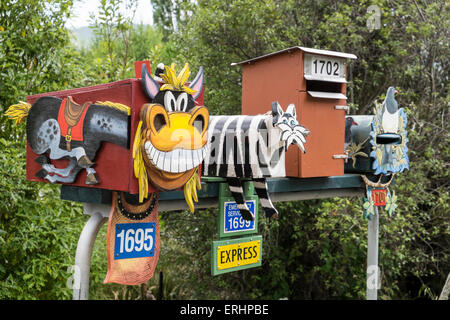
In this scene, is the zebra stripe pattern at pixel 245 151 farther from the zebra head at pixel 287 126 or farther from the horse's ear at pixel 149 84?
the horse's ear at pixel 149 84

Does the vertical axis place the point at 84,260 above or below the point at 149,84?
below

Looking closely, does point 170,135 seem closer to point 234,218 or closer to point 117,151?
point 117,151

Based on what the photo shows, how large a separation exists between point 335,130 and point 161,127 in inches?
61.9

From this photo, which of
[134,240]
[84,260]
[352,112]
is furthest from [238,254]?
[352,112]

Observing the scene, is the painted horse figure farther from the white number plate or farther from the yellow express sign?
the white number plate

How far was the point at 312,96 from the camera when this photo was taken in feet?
9.70

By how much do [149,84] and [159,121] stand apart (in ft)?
0.55

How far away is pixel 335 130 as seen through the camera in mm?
3123

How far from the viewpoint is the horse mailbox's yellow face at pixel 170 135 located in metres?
1.88

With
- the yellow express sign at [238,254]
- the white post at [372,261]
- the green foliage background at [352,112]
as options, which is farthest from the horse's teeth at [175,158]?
the green foliage background at [352,112]

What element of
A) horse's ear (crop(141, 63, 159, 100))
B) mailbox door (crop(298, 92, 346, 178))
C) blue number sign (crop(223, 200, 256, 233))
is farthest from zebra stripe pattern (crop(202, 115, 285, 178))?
horse's ear (crop(141, 63, 159, 100))

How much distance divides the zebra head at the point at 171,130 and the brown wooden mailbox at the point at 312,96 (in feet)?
3.33

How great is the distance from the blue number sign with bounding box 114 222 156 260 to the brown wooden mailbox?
3.81 feet
